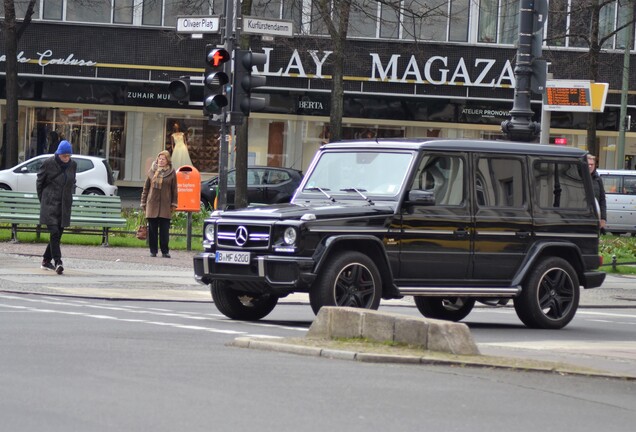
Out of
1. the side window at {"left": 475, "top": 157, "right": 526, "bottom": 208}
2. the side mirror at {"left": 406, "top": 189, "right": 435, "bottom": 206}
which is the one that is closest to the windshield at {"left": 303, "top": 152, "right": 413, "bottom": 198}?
the side mirror at {"left": 406, "top": 189, "right": 435, "bottom": 206}

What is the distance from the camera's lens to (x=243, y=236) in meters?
13.9

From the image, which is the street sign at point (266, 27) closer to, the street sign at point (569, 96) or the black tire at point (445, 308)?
the street sign at point (569, 96)

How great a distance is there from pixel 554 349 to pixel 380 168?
3.07 metres

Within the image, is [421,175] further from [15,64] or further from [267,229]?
[15,64]

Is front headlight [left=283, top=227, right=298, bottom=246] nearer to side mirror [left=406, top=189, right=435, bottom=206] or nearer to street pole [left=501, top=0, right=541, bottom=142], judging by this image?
side mirror [left=406, top=189, right=435, bottom=206]

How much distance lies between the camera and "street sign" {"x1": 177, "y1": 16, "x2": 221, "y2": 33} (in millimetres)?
20781

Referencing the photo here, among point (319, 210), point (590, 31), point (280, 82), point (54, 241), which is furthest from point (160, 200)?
point (280, 82)

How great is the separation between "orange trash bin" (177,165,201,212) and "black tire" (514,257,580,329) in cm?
1145

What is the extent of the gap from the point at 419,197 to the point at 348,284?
1.25m

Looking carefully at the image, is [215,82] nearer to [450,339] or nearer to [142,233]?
[142,233]

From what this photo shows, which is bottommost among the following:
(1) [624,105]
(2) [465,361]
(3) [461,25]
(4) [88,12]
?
(2) [465,361]

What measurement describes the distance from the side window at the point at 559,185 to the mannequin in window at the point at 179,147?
32.8 metres

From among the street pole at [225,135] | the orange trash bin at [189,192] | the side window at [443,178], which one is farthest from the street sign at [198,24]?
the side window at [443,178]

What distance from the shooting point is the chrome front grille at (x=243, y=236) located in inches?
540
